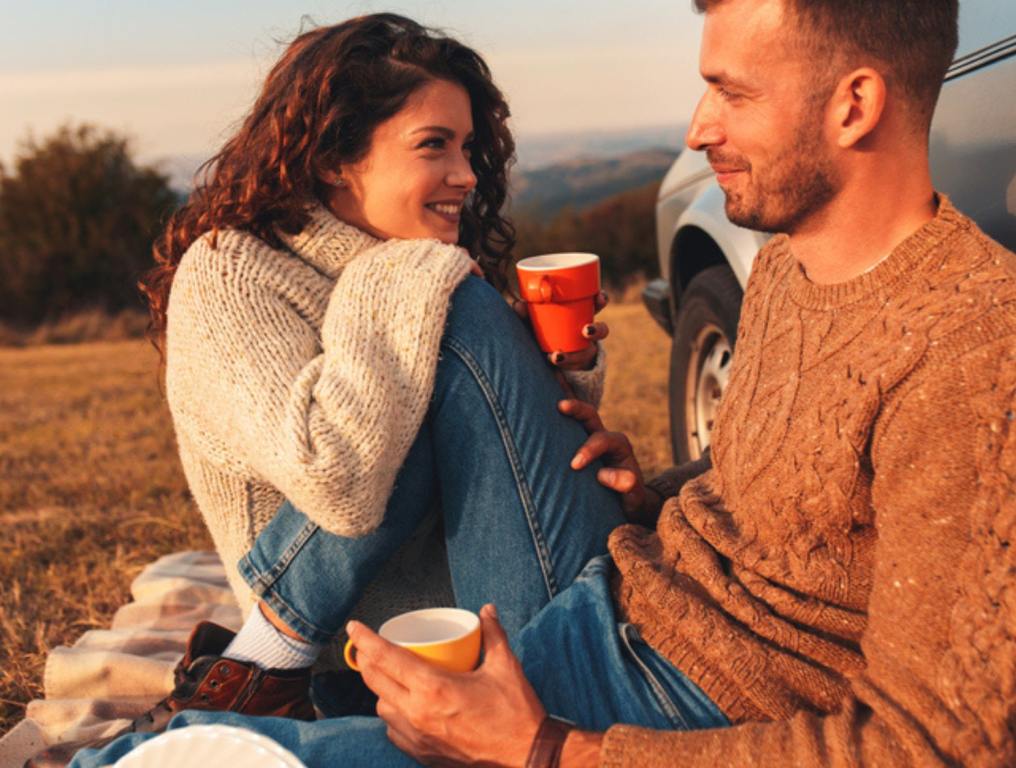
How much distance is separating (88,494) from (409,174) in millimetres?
3227

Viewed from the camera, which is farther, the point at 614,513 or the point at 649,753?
the point at 614,513

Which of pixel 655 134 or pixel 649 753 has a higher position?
pixel 649 753

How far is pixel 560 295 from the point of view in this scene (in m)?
2.51

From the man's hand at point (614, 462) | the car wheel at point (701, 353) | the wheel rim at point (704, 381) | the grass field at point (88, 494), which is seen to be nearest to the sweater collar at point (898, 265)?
the man's hand at point (614, 462)

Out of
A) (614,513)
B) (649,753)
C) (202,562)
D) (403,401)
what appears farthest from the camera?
(202,562)

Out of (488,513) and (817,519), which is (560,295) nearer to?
(488,513)

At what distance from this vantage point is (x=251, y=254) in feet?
8.41

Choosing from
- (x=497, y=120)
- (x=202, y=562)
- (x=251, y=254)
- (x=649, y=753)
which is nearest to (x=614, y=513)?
(x=649, y=753)

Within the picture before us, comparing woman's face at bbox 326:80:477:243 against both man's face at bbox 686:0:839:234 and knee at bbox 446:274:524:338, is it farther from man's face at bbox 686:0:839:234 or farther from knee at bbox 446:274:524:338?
man's face at bbox 686:0:839:234

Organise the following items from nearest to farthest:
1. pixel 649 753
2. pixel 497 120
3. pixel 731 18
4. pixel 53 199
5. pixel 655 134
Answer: pixel 649 753
pixel 731 18
pixel 497 120
pixel 655 134
pixel 53 199

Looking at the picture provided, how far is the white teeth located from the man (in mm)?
992

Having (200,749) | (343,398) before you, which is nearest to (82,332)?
(343,398)

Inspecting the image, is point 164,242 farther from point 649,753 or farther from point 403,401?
point 649,753

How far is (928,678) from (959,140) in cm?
129
